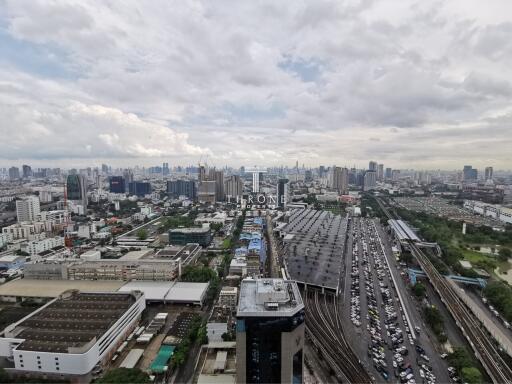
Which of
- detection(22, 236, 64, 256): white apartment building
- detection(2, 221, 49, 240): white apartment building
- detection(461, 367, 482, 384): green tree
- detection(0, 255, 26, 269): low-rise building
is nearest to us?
detection(461, 367, 482, 384): green tree

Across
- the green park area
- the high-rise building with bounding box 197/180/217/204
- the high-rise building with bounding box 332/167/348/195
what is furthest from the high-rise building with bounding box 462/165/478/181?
the high-rise building with bounding box 197/180/217/204

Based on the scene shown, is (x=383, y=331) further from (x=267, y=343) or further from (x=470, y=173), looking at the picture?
(x=470, y=173)

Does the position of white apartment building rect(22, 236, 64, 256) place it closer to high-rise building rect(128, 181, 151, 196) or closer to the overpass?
the overpass

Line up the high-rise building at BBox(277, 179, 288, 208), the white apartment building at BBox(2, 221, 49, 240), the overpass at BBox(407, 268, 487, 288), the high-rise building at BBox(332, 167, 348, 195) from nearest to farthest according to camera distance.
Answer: the overpass at BBox(407, 268, 487, 288) → the white apartment building at BBox(2, 221, 49, 240) → the high-rise building at BBox(277, 179, 288, 208) → the high-rise building at BBox(332, 167, 348, 195)

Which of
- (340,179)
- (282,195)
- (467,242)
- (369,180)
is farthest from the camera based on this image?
(369,180)

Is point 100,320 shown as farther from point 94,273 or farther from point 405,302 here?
point 405,302

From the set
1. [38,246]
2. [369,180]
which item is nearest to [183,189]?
[38,246]

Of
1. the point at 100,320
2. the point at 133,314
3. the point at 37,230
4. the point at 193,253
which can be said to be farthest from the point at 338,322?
the point at 37,230
